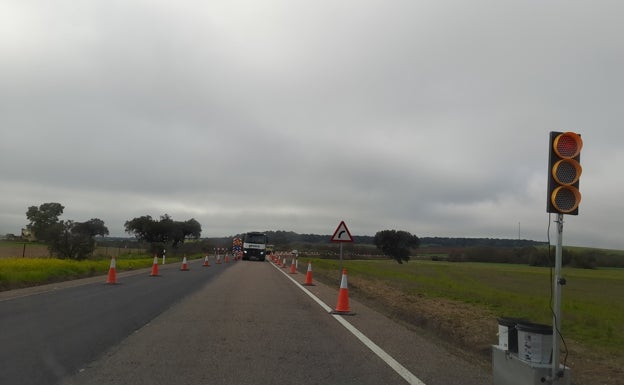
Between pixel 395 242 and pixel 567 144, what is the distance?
4477 inches

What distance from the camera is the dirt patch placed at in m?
8.27

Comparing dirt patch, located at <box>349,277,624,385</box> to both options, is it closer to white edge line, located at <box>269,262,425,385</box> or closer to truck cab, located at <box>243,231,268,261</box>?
white edge line, located at <box>269,262,425,385</box>

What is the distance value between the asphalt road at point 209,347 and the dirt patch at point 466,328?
2.59ft

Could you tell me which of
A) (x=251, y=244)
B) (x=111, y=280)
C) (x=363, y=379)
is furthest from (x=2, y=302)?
(x=251, y=244)

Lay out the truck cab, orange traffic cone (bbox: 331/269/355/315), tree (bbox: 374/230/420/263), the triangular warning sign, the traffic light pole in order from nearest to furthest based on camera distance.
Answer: the traffic light pole → orange traffic cone (bbox: 331/269/355/315) → the triangular warning sign → the truck cab → tree (bbox: 374/230/420/263)

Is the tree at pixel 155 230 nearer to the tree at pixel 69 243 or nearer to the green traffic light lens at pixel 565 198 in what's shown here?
the tree at pixel 69 243

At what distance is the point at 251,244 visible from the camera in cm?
6159

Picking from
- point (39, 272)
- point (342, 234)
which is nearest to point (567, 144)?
point (342, 234)

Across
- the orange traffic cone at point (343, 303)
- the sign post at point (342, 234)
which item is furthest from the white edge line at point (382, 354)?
the sign post at point (342, 234)

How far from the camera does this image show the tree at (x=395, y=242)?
118 meters

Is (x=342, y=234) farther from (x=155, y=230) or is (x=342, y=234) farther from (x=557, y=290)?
(x=155, y=230)

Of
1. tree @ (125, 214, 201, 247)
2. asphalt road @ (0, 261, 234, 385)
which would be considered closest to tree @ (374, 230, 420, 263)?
tree @ (125, 214, 201, 247)

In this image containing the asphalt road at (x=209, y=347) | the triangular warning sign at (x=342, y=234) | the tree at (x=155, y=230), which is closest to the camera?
the asphalt road at (x=209, y=347)

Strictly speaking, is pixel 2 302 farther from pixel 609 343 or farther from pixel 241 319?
pixel 609 343
